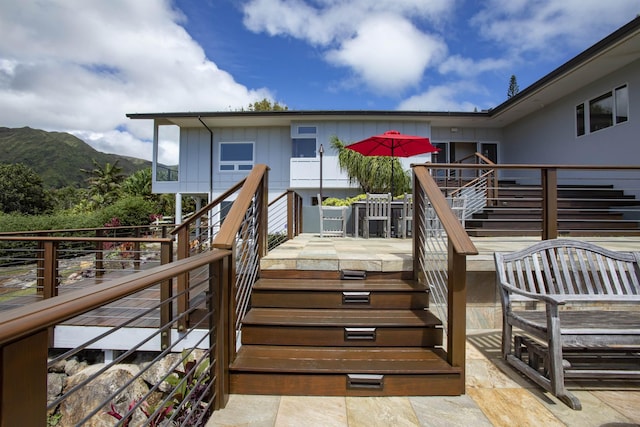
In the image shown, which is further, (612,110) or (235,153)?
(235,153)

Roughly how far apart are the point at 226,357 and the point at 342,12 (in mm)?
10491

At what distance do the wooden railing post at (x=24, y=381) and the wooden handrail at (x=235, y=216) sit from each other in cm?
112

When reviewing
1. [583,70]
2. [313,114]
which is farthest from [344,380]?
[313,114]

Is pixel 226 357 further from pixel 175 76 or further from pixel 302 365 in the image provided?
pixel 175 76

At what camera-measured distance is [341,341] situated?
2.46 meters

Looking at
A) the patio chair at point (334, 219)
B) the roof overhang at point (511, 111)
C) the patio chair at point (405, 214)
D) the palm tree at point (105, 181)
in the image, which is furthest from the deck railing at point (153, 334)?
the palm tree at point (105, 181)

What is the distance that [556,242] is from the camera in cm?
277

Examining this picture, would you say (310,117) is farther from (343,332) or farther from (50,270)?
(343,332)

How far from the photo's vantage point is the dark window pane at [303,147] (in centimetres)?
1212

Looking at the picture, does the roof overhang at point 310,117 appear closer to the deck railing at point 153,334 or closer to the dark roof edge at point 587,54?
the dark roof edge at point 587,54

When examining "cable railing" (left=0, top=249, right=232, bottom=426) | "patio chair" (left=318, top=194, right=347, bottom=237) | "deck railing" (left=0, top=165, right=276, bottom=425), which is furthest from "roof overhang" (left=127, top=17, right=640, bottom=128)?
"cable railing" (left=0, top=249, right=232, bottom=426)

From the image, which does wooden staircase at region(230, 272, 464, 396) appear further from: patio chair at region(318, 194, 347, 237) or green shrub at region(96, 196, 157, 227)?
green shrub at region(96, 196, 157, 227)

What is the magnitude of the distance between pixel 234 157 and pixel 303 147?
2.95 metres

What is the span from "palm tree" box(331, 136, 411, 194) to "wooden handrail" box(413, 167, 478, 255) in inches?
303
